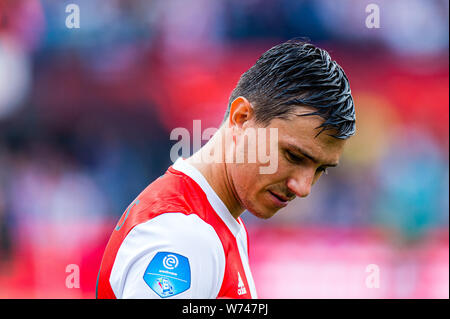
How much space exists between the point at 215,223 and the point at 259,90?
0.45 m

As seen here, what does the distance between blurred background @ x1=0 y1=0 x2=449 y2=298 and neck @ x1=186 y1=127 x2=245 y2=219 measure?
14.1 ft

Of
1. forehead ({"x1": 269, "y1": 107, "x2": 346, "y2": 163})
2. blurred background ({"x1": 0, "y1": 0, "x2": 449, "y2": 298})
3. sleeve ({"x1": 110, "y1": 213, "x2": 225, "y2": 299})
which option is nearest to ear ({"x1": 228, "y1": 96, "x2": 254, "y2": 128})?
forehead ({"x1": 269, "y1": 107, "x2": 346, "y2": 163})

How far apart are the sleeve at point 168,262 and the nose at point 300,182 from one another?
0.35m

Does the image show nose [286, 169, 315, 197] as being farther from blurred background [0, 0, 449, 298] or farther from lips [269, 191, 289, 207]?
blurred background [0, 0, 449, 298]

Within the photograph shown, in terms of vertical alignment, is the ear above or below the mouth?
above

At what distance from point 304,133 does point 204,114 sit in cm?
507

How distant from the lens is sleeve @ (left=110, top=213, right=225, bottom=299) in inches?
50.9

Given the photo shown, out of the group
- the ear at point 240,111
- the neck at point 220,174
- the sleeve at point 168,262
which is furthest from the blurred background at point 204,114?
the sleeve at point 168,262

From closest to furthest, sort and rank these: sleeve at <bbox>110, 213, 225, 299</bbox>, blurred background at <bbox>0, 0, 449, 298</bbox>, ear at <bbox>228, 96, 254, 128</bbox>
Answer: sleeve at <bbox>110, 213, 225, 299</bbox>
ear at <bbox>228, 96, 254, 128</bbox>
blurred background at <bbox>0, 0, 449, 298</bbox>

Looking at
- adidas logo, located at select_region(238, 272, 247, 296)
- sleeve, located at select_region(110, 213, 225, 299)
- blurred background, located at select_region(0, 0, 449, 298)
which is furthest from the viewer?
blurred background, located at select_region(0, 0, 449, 298)

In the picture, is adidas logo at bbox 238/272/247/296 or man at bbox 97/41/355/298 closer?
man at bbox 97/41/355/298

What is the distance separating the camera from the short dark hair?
1.59 metres

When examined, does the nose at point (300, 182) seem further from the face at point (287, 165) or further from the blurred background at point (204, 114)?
the blurred background at point (204, 114)

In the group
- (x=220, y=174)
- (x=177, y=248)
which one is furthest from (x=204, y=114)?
(x=177, y=248)
